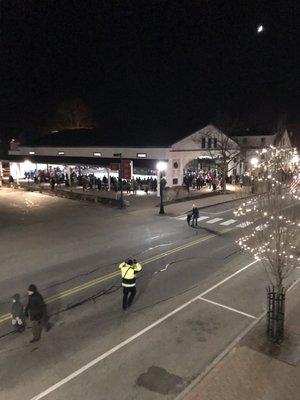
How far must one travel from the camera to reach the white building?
40.9 meters

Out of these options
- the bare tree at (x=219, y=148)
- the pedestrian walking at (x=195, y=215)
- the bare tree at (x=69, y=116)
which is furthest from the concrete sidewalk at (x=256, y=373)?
the bare tree at (x=69, y=116)

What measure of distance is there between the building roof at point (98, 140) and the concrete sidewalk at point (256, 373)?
31.2 m

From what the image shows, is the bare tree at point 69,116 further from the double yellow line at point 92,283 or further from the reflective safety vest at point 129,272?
the reflective safety vest at point 129,272

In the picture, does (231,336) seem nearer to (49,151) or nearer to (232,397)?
(232,397)

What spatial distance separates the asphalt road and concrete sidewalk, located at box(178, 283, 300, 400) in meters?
0.58

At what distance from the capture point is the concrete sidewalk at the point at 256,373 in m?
8.11

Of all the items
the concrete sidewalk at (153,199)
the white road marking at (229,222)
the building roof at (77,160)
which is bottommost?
the white road marking at (229,222)

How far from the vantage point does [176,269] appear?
54.6 ft

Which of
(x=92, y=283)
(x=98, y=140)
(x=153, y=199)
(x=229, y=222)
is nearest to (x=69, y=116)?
(x=98, y=140)

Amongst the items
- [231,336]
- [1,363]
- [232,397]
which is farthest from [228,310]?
[1,363]

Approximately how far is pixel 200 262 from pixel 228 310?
502 cm

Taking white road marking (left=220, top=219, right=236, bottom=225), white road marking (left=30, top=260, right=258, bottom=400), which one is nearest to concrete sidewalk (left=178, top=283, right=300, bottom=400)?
white road marking (left=30, top=260, right=258, bottom=400)

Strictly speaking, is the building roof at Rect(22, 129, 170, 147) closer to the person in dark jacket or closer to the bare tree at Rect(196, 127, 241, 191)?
the bare tree at Rect(196, 127, 241, 191)

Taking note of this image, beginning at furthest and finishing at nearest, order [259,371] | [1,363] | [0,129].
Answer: [0,129] → [1,363] → [259,371]
